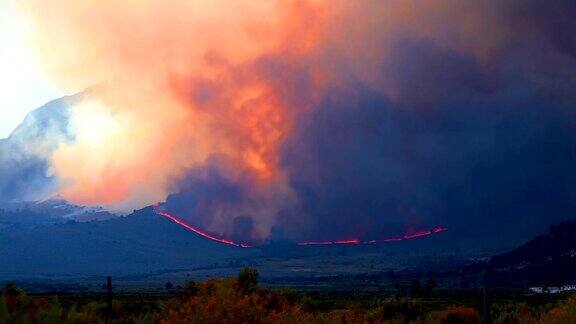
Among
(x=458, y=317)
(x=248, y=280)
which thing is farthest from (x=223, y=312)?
(x=458, y=317)

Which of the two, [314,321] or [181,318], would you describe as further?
[314,321]

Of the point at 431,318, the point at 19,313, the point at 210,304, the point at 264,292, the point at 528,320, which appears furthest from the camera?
the point at 431,318

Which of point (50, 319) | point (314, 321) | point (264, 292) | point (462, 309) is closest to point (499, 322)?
point (462, 309)

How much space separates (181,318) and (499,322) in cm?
3331

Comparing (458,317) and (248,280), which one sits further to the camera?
(458,317)

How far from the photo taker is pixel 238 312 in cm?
2273

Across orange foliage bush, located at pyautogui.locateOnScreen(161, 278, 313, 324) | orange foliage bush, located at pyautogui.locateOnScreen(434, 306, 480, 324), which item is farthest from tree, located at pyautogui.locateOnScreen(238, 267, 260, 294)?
orange foliage bush, located at pyautogui.locateOnScreen(161, 278, 313, 324)

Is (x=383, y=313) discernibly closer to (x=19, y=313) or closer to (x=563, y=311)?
(x=563, y=311)

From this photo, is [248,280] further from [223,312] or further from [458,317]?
[223,312]

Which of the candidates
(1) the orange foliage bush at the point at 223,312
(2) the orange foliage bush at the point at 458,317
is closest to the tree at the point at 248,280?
(2) the orange foliage bush at the point at 458,317

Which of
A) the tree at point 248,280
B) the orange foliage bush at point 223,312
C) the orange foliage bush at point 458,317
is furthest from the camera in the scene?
the orange foliage bush at point 458,317

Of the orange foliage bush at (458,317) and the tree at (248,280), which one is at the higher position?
the tree at (248,280)

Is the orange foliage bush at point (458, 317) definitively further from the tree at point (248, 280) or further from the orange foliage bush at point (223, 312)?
the orange foliage bush at point (223, 312)

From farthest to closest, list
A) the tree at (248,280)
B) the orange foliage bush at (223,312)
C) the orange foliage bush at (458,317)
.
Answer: the orange foliage bush at (458,317) < the tree at (248,280) < the orange foliage bush at (223,312)
